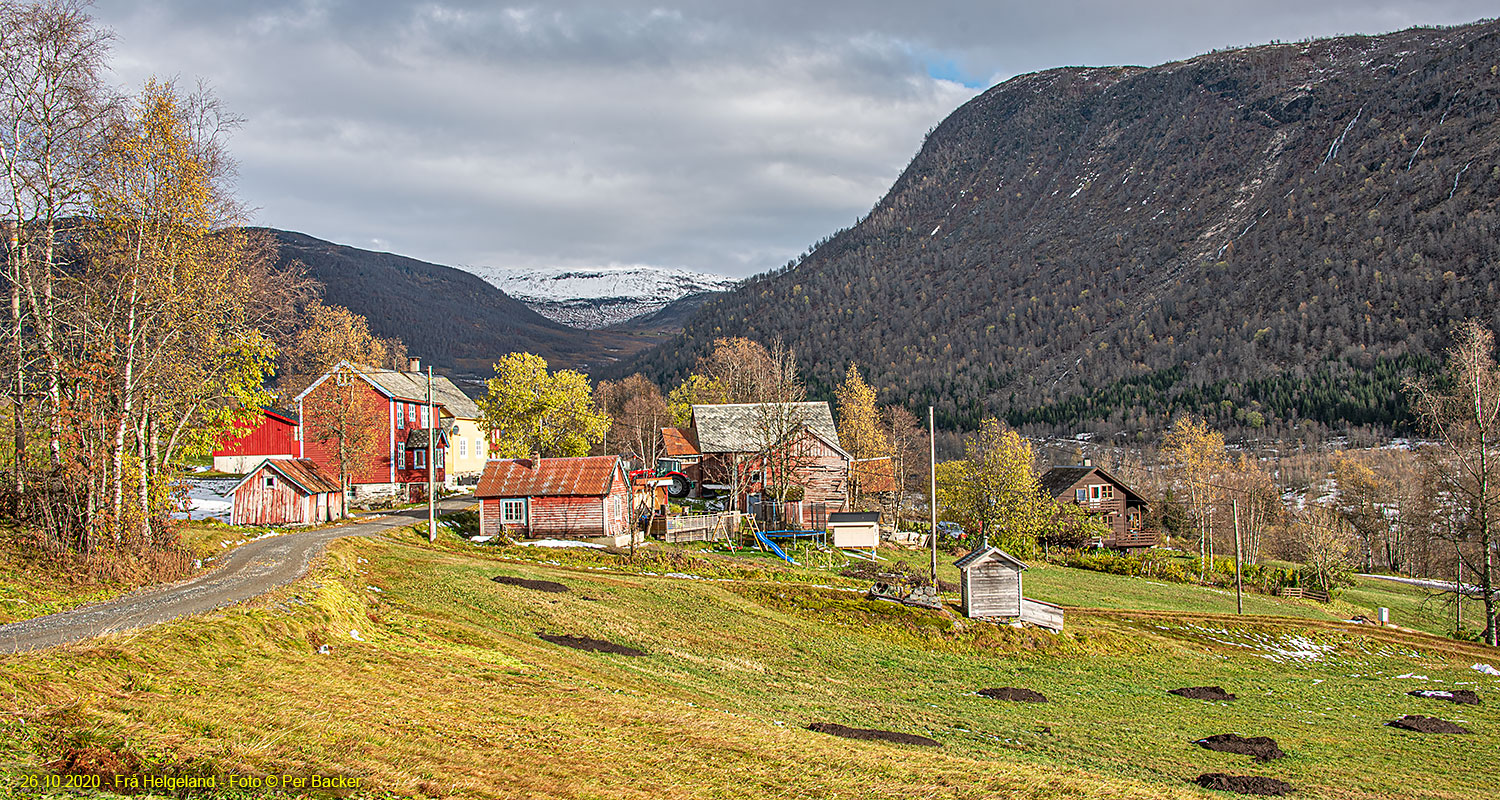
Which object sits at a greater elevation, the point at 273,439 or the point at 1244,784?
the point at 273,439

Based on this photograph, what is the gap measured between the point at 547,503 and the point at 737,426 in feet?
106

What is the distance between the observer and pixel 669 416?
108 meters

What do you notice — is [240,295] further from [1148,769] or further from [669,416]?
[669,416]

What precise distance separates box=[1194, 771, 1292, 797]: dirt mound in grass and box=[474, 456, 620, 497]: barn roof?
3490cm

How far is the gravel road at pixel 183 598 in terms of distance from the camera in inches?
589

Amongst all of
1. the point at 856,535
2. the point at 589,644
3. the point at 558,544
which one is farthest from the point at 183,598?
the point at 856,535

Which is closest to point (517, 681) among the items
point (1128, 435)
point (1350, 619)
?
point (1350, 619)

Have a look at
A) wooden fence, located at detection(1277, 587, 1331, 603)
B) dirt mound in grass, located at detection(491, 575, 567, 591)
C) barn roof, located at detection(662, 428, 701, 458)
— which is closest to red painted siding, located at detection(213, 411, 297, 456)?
barn roof, located at detection(662, 428, 701, 458)

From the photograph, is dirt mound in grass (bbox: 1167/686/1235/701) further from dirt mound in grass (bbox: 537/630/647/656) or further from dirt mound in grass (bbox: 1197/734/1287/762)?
dirt mound in grass (bbox: 537/630/647/656)

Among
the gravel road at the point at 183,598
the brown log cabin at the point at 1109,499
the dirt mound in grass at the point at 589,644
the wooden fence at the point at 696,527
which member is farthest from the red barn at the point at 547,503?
the brown log cabin at the point at 1109,499

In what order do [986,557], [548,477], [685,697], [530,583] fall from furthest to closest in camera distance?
[548,477] < [986,557] < [530,583] < [685,697]

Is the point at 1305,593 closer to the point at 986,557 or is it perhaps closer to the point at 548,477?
the point at 986,557

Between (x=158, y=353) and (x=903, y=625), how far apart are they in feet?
84.2

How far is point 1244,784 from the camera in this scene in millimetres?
14766
